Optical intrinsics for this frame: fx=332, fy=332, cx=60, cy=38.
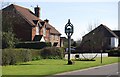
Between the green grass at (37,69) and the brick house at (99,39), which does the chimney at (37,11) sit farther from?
the green grass at (37,69)

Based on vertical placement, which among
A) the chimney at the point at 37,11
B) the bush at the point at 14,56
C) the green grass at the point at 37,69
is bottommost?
the green grass at the point at 37,69

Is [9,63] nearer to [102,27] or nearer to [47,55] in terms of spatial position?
[47,55]

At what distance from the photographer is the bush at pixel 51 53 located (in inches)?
2073

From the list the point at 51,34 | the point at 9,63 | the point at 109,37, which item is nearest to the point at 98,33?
the point at 109,37

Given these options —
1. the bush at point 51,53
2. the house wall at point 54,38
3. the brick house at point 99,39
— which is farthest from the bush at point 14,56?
the brick house at point 99,39

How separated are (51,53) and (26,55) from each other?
11.1 m

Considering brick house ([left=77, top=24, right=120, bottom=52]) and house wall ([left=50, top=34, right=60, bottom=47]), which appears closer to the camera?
house wall ([left=50, top=34, right=60, bottom=47])

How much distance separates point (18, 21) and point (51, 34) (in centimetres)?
1959

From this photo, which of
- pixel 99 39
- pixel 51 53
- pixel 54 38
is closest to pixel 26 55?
pixel 51 53

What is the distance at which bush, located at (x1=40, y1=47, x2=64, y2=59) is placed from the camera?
52.7m

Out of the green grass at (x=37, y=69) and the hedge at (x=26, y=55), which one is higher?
the hedge at (x=26, y=55)

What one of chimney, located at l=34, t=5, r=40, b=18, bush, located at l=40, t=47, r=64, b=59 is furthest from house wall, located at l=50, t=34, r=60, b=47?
bush, located at l=40, t=47, r=64, b=59

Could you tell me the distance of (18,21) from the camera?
70.1 m

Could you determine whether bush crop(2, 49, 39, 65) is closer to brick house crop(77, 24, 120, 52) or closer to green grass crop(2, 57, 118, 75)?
green grass crop(2, 57, 118, 75)
